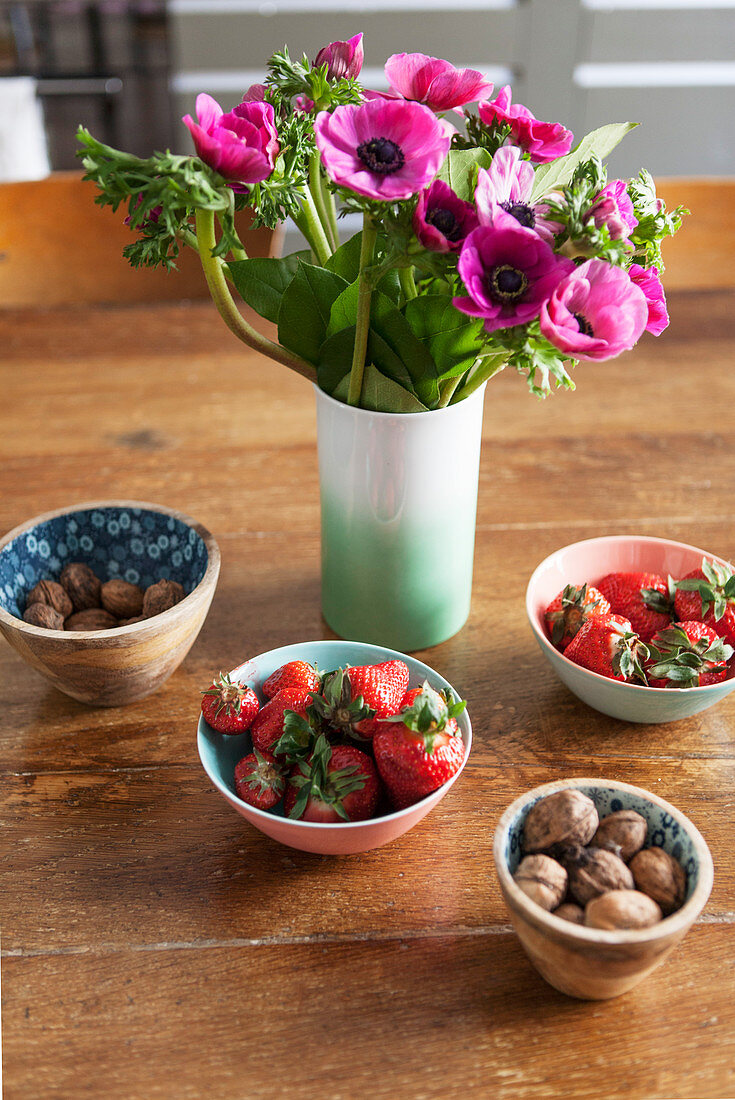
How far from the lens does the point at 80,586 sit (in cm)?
81

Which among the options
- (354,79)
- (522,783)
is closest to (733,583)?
(522,783)

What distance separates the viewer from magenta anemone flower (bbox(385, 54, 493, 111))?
0.64m

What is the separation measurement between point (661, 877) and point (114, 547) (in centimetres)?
54

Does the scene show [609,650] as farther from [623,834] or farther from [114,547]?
[114,547]

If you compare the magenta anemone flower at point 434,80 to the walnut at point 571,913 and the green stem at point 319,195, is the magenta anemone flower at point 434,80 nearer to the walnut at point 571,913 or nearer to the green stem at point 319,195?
the green stem at point 319,195

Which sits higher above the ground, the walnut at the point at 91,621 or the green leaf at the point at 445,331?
the green leaf at the point at 445,331

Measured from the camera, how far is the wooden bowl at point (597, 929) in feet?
1.59

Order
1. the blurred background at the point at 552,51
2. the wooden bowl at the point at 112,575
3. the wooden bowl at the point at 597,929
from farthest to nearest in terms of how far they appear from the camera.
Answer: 1. the blurred background at the point at 552,51
2. the wooden bowl at the point at 112,575
3. the wooden bowl at the point at 597,929

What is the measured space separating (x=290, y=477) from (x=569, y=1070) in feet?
2.27

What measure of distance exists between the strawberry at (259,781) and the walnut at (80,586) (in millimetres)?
271

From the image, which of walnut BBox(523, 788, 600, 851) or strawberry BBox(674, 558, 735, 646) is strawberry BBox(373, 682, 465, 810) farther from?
strawberry BBox(674, 558, 735, 646)

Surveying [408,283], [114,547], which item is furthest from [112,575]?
[408,283]

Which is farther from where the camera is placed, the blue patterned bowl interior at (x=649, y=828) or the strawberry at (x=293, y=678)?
the strawberry at (x=293, y=678)

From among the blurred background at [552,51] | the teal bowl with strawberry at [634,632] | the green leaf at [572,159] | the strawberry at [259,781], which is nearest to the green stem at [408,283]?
the green leaf at [572,159]
